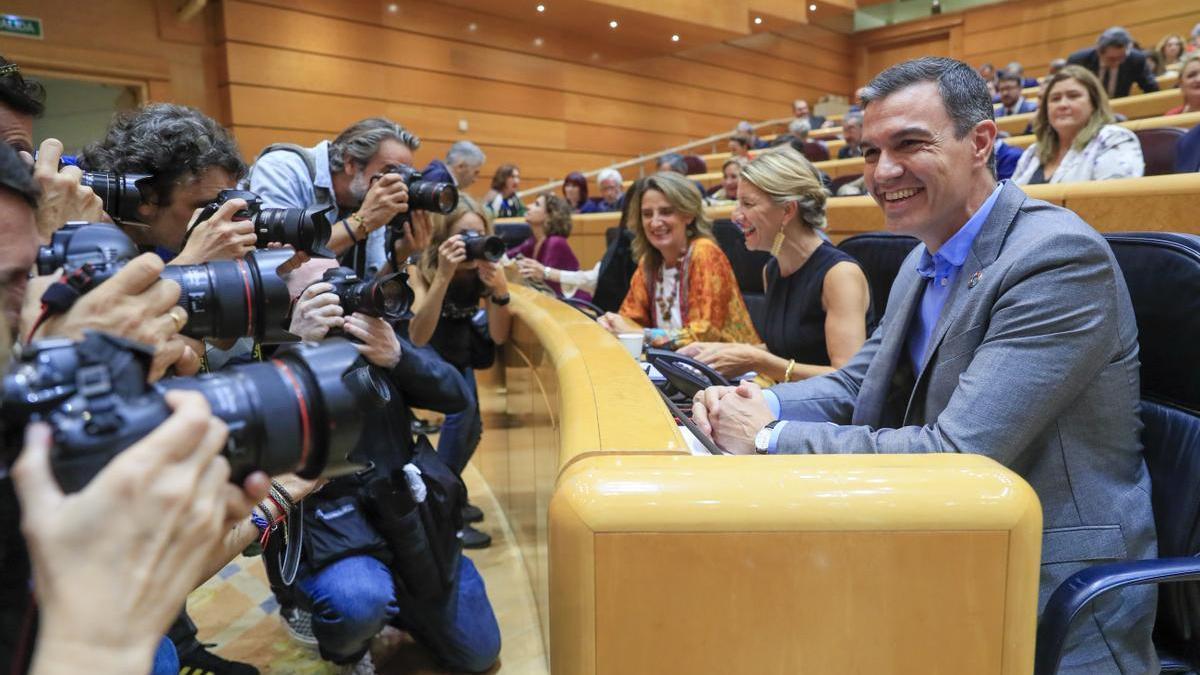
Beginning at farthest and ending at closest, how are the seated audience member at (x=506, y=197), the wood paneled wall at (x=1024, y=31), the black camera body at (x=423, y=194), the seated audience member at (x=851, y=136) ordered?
1. the wood paneled wall at (x=1024, y=31)
2. the seated audience member at (x=506, y=197)
3. the seated audience member at (x=851, y=136)
4. the black camera body at (x=423, y=194)

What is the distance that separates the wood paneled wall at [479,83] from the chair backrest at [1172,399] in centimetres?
624

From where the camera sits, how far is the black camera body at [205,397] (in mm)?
456

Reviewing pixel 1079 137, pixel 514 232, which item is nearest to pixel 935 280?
pixel 1079 137

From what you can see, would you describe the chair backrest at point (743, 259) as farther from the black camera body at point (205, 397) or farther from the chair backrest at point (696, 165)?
the chair backrest at point (696, 165)

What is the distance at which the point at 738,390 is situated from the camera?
1115 mm

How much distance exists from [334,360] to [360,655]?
122cm

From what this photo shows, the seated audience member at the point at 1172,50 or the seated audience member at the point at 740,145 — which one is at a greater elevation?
the seated audience member at the point at 1172,50

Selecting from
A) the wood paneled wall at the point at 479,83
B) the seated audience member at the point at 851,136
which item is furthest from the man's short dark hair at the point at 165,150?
the wood paneled wall at the point at 479,83

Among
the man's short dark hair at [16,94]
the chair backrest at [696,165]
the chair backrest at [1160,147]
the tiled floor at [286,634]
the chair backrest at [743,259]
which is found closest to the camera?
the man's short dark hair at [16,94]

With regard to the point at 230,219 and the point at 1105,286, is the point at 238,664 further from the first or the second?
the point at 1105,286

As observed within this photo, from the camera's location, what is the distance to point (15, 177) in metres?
0.68

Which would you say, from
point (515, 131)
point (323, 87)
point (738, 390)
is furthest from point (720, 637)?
point (515, 131)

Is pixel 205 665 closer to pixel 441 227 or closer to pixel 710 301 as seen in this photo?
pixel 441 227

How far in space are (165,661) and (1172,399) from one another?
1.37 metres
